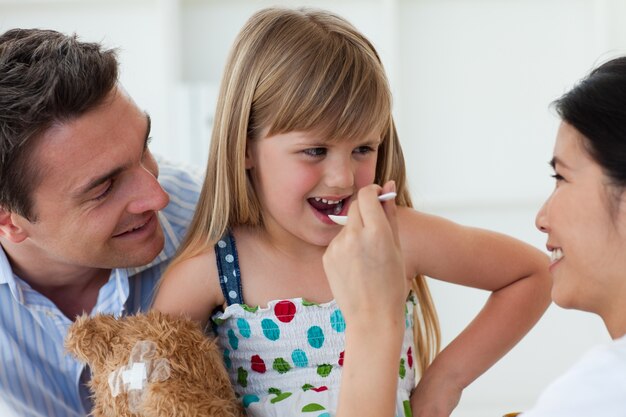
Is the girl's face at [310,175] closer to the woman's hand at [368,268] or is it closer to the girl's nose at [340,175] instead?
the girl's nose at [340,175]

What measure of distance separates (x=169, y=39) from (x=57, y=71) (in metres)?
1.60

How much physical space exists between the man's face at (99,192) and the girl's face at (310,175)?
0.20 metres

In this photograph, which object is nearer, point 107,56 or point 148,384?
point 148,384

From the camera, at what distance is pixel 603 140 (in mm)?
1104

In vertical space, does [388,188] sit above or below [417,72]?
above

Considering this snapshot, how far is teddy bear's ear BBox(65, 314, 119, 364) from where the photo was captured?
135 centimetres

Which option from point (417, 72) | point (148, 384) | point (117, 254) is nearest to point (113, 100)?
point (117, 254)

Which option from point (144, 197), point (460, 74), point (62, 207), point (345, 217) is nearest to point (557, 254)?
point (345, 217)

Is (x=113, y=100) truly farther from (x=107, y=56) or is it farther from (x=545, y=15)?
(x=545, y=15)

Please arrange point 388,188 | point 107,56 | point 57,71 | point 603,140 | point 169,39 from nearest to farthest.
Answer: point 603,140 < point 388,188 < point 57,71 < point 107,56 < point 169,39

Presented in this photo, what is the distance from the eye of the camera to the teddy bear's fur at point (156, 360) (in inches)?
51.6

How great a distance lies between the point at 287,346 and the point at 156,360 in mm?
280

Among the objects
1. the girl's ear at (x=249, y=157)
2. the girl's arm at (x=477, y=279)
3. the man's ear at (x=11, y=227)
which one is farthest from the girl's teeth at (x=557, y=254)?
the man's ear at (x=11, y=227)

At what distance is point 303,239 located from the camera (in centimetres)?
152
